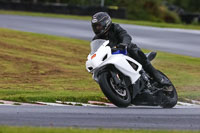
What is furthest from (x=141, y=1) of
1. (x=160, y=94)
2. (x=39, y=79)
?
(x=160, y=94)

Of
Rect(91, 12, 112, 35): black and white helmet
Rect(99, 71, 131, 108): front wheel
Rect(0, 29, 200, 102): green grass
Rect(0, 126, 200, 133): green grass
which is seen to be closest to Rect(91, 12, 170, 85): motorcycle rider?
Rect(91, 12, 112, 35): black and white helmet

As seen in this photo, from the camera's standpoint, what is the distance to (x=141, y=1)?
1950 inches

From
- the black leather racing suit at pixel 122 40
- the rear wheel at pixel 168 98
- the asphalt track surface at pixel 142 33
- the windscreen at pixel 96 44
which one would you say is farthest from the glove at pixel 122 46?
the asphalt track surface at pixel 142 33

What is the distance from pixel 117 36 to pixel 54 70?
6738 mm

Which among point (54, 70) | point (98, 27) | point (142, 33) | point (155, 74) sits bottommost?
point (142, 33)

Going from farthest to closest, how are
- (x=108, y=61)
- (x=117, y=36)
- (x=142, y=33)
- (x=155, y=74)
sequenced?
1. (x=142, y=33)
2. (x=155, y=74)
3. (x=117, y=36)
4. (x=108, y=61)

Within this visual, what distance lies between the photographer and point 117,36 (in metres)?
10.4

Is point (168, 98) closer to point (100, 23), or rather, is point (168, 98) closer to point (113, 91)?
point (113, 91)

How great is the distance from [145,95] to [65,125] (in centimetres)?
275

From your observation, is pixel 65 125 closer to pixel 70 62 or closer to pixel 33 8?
pixel 70 62

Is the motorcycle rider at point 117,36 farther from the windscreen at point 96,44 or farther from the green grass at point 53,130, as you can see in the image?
the green grass at point 53,130

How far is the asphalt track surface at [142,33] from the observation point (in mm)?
24359

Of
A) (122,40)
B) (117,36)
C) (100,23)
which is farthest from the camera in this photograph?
(117,36)

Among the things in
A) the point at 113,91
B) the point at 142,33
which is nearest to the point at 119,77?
the point at 113,91
